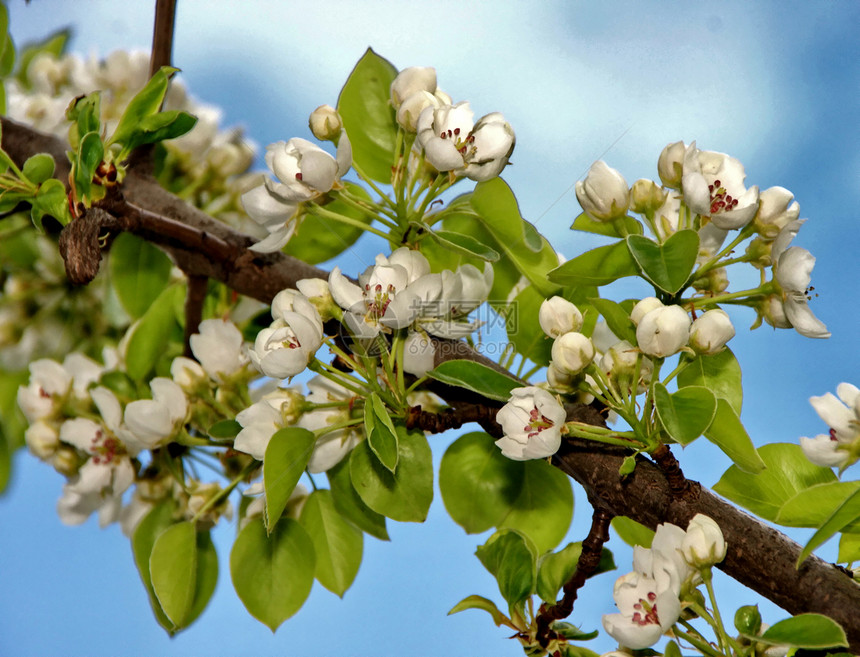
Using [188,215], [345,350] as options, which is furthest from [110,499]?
[345,350]

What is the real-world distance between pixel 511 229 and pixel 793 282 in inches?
10.1

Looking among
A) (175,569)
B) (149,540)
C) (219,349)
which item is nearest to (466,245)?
(219,349)

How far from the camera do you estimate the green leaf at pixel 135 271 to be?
124cm

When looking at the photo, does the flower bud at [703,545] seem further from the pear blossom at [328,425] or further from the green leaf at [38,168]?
the green leaf at [38,168]

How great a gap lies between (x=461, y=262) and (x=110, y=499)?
634 mm

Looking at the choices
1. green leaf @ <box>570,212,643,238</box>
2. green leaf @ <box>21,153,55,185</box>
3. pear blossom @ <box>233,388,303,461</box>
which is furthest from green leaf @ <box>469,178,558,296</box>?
green leaf @ <box>21,153,55,185</box>

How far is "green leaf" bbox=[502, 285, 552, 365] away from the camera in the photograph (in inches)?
34.3

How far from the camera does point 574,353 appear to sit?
67 centimetres

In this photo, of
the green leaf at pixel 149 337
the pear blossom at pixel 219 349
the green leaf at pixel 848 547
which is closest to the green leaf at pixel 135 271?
the green leaf at pixel 149 337

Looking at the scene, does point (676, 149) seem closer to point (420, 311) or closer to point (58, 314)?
point (420, 311)

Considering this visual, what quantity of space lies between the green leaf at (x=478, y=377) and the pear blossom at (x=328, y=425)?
0.16 meters

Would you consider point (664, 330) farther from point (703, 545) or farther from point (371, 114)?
point (371, 114)

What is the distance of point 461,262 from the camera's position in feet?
2.88

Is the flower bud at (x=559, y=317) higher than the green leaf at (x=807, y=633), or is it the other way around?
the flower bud at (x=559, y=317)
